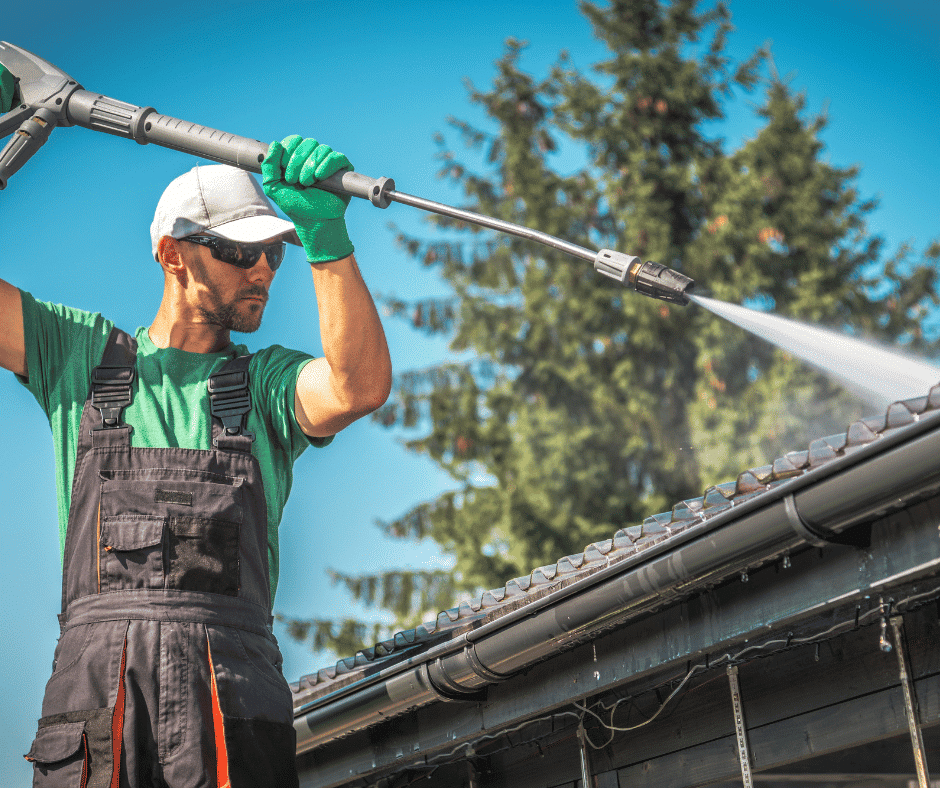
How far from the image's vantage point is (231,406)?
2.81 m

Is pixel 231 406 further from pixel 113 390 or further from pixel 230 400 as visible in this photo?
pixel 113 390

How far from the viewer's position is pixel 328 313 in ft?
8.92

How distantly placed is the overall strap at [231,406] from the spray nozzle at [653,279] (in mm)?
1038

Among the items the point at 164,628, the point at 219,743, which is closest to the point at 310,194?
the point at 164,628

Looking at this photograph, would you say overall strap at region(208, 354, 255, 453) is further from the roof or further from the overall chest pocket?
the roof

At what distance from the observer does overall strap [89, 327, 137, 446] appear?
8.87 feet

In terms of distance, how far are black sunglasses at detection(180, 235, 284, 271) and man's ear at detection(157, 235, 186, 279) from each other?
5cm

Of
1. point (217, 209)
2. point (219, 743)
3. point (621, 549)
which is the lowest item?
point (219, 743)

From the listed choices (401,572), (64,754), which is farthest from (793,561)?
(401,572)

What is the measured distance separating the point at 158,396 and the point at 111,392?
123mm

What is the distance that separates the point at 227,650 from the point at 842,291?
12846mm

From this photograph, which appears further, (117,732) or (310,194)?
(310,194)

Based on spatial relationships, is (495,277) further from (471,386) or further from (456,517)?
(456,517)

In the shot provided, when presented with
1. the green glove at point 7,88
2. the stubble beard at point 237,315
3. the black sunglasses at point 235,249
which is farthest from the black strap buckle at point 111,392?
the green glove at point 7,88
